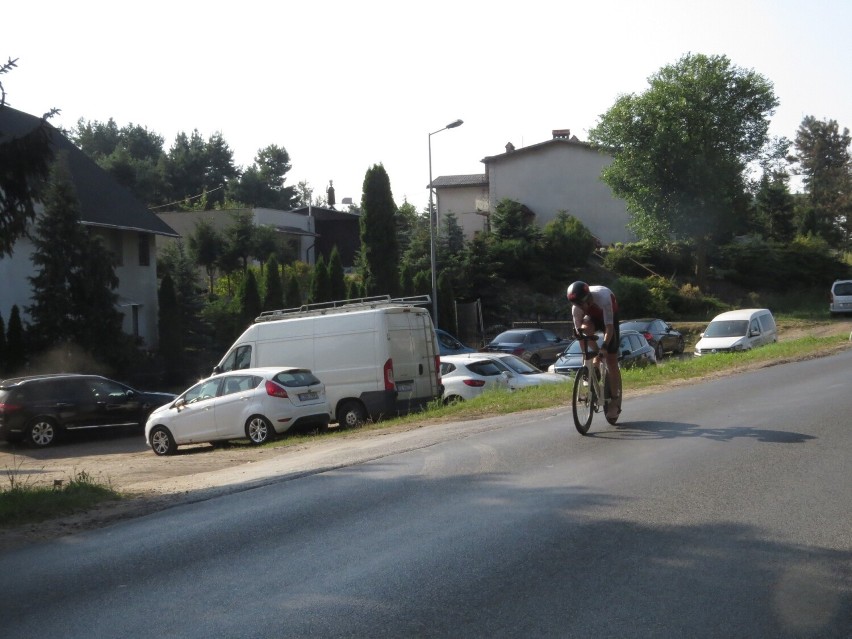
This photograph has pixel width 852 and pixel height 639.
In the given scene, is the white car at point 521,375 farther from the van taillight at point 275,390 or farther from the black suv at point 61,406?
the black suv at point 61,406

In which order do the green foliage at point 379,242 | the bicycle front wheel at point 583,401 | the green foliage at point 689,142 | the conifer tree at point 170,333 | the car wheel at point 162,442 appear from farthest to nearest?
the green foliage at point 689,142, the green foliage at point 379,242, the conifer tree at point 170,333, the car wheel at point 162,442, the bicycle front wheel at point 583,401

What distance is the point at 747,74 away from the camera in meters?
53.8

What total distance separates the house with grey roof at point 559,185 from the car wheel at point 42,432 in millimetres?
41030

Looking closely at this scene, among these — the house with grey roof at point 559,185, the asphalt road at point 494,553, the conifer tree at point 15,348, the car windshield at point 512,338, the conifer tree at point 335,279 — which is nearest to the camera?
the asphalt road at point 494,553

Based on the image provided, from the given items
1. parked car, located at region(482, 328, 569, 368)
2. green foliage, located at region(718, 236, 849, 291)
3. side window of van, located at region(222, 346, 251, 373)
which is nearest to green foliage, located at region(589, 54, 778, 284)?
green foliage, located at region(718, 236, 849, 291)

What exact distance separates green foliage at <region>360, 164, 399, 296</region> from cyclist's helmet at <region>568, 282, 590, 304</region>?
111ft

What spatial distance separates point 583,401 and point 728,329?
20905 millimetres

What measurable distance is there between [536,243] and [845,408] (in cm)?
3937

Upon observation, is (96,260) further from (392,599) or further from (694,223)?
(694,223)

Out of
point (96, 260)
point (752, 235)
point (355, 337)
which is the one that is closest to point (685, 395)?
point (355, 337)

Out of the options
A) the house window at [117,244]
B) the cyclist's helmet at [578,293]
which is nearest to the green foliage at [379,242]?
the house window at [117,244]

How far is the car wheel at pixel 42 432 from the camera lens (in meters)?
23.3

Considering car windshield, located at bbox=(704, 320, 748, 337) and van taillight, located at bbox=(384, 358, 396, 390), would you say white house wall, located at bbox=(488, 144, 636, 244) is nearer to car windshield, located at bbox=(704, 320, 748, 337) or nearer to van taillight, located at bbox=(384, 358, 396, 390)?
car windshield, located at bbox=(704, 320, 748, 337)

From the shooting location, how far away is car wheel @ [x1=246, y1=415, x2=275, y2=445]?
1831 cm
